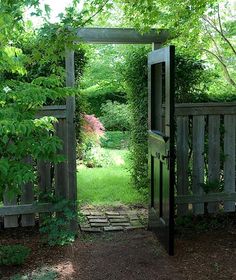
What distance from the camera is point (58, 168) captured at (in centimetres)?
535

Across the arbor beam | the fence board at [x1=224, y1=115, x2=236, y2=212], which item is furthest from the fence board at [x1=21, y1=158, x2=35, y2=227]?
the fence board at [x1=224, y1=115, x2=236, y2=212]

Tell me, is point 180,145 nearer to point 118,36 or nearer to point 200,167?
point 200,167

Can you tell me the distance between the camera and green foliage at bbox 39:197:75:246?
16.1ft

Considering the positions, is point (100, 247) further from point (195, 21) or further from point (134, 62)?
point (195, 21)

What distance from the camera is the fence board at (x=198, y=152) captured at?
5.68 meters

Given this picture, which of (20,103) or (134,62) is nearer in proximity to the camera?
(20,103)

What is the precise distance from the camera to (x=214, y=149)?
5777mm

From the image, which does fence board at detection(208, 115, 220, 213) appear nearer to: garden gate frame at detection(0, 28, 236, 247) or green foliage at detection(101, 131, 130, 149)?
garden gate frame at detection(0, 28, 236, 247)

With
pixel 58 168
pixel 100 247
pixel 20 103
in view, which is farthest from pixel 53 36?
pixel 100 247

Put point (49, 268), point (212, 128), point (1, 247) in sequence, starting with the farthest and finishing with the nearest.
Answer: point (212, 128), point (1, 247), point (49, 268)

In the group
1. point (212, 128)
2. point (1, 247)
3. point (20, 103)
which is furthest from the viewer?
point (212, 128)

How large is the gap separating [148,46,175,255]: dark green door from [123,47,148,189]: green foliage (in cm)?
70

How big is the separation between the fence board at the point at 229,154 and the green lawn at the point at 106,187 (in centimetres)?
150

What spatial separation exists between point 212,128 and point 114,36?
1805mm
